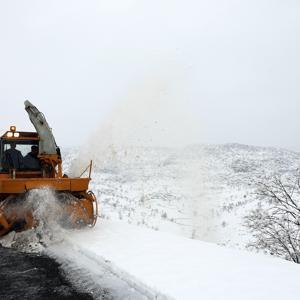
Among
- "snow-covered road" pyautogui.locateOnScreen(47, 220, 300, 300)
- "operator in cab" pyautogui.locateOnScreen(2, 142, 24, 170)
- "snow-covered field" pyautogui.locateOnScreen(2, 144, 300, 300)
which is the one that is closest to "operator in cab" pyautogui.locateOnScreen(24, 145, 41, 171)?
"operator in cab" pyautogui.locateOnScreen(2, 142, 24, 170)

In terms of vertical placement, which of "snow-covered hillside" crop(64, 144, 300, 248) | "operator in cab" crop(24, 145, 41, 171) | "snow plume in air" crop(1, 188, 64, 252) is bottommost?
"snow-covered hillside" crop(64, 144, 300, 248)

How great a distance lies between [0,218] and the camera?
8500mm

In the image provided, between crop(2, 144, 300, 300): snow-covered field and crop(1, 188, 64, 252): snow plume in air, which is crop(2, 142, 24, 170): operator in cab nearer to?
crop(1, 188, 64, 252): snow plume in air

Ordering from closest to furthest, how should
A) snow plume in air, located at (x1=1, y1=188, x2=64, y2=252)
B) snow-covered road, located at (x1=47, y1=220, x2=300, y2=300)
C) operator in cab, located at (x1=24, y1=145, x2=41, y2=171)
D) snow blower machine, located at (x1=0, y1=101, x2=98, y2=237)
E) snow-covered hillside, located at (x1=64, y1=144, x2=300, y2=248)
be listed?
snow-covered road, located at (x1=47, y1=220, x2=300, y2=300), snow plume in air, located at (x1=1, y1=188, x2=64, y2=252), snow blower machine, located at (x1=0, y1=101, x2=98, y2=237), operator in cab, located at (x1=24, y1=145, x2=41, y2=171), snow-covered hillside, located at (x1=64, y1=144, x2=300, y2=248)

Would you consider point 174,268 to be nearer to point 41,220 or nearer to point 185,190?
point 41,220

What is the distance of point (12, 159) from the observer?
10.2 m

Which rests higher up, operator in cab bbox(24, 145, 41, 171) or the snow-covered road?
operator in cab bbox(24, 145, 41, 171)

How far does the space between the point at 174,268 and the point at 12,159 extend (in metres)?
6.05

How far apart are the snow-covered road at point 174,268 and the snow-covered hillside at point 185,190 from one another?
153 inches

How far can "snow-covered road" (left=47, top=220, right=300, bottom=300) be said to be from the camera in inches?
191

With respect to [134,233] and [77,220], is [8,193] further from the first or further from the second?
[134,233]

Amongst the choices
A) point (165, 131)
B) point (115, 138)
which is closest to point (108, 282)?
point (115, 138)

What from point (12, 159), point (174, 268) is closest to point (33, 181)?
point (12, 159)

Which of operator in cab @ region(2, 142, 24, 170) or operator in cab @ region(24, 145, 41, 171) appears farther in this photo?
operator in cab @ region(24, 145, 41, 171)
